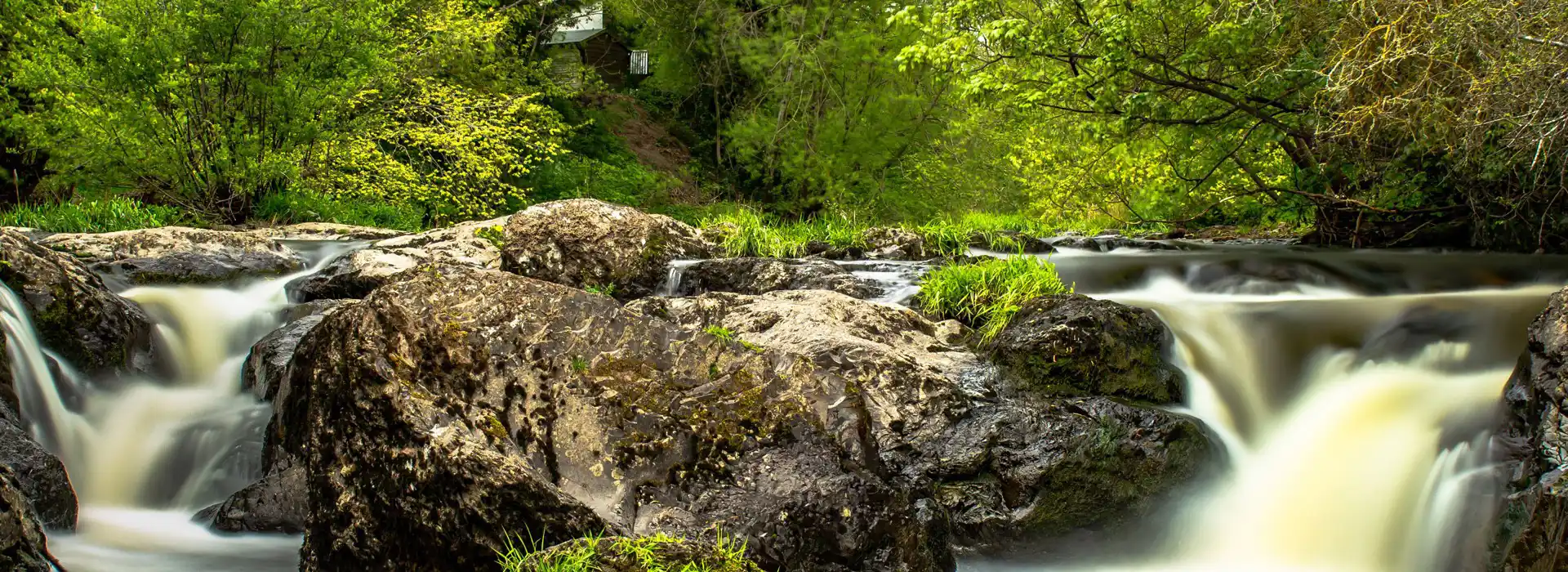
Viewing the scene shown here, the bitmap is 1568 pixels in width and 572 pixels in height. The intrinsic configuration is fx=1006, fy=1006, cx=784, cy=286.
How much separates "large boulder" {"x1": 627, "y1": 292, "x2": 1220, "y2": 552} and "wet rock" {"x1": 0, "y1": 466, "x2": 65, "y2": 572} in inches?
116

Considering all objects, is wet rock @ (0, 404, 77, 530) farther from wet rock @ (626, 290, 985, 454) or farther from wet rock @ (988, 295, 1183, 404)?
wet rock @ (988, 295, 1183, 404)

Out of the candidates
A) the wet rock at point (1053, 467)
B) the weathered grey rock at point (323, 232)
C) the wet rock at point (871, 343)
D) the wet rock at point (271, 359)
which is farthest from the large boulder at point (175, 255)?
the wet rock at point (1053, 467)

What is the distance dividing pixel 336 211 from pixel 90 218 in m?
3.98

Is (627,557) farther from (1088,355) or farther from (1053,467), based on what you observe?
(1088,355)

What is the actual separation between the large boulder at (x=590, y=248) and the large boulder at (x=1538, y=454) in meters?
6.65

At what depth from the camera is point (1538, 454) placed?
15.5ft

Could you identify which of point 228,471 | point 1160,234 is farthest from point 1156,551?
point 1160,234

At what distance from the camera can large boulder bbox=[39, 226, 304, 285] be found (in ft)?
29.5

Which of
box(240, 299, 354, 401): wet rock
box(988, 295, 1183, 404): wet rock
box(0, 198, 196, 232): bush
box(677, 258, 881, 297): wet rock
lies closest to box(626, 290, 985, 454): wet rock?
box(988, 295, 1183, 404): wet rock

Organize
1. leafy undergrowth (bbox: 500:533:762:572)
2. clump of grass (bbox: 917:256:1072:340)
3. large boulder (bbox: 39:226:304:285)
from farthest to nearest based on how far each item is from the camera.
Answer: large boulder (bbox: 39:226:304:285) < clump of grass (bbox: 917:256:1072:340) < leafy undergrowth (bbox: 500:533:762:572)

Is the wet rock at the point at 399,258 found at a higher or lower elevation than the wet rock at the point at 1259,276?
lower

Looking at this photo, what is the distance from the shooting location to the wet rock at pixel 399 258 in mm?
9078

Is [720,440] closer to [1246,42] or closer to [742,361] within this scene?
[742,361]

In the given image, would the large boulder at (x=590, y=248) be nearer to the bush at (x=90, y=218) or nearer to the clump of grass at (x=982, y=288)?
the clump of grass at (x=982, y=288)
